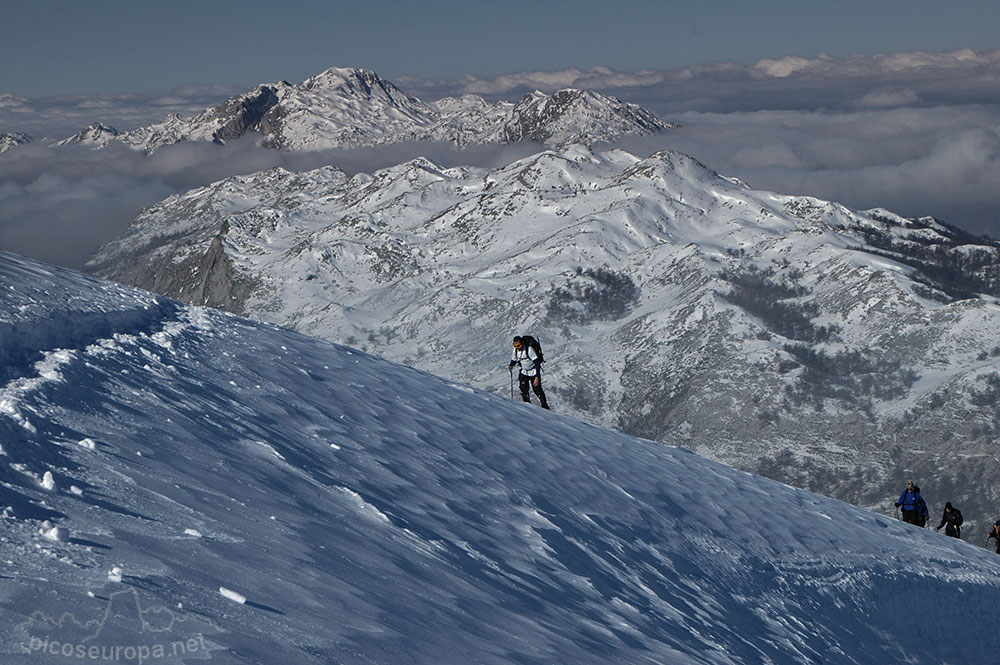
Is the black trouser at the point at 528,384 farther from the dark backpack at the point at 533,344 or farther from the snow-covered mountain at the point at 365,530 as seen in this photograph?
the snow-covered mountain at the point at 365,530

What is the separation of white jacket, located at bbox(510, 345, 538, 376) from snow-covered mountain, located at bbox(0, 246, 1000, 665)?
5.46m

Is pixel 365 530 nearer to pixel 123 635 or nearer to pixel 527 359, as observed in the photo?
pixel 123 635

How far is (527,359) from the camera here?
3086 centimetres

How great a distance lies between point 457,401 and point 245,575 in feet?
45.2

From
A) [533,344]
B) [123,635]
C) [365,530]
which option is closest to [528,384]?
[533,344]

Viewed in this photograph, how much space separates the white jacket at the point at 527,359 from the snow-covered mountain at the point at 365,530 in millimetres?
5455

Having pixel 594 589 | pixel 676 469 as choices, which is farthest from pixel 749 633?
pixel 676 469

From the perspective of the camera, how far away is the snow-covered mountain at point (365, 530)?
820cm

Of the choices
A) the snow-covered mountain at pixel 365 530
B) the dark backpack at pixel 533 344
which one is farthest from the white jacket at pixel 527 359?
the snow-covered mountain at pixel 365 530

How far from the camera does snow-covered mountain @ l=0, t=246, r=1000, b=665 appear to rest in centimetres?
820

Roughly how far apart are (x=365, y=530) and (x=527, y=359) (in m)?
19.2

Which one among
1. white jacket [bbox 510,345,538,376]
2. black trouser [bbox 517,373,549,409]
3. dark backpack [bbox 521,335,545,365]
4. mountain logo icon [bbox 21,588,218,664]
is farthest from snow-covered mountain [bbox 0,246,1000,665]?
white jacket [bbox 510,345,538,376]

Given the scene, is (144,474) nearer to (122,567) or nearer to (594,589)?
(122,567)

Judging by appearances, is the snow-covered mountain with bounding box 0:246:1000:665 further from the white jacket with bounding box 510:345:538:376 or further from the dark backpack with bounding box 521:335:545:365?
the white jacket with bounding box 510:345:538:376
